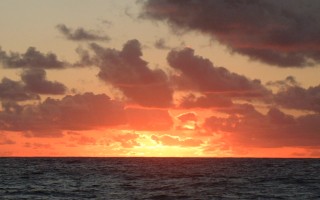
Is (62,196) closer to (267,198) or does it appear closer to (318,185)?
(267,198)

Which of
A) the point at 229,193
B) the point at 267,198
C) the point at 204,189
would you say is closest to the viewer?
the point at 267,198

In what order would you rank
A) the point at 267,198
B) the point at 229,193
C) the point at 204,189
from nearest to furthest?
the point at 267,198, the point at 229,193, the point at 204,189

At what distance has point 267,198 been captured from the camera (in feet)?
244

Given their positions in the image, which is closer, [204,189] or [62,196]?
[62,196]

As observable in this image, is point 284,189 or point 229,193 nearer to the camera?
point 229,193

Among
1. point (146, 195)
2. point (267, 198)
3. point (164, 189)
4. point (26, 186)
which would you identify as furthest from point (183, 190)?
point (26, 186)

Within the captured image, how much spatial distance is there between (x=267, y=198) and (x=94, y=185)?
3073 cm

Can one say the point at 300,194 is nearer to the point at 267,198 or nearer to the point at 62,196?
the point at 267,198

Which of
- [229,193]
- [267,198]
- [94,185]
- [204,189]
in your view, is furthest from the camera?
[94,185]

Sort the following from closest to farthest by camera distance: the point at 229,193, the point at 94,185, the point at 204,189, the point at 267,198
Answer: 1. the point at 267,198
2. the point at 229,193
3. the point at 204,189
4. the point at 94,185

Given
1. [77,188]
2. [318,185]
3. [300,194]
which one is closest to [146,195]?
[77,188]

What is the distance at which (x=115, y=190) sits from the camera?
277 ft

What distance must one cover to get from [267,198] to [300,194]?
8.85 meters

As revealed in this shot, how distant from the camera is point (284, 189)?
291ft
